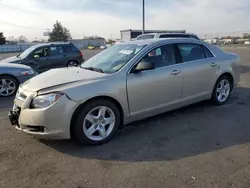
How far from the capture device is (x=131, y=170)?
2885 millimetres

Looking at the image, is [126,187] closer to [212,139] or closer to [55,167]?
[55,167]

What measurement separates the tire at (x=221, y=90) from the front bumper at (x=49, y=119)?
10.9 ft

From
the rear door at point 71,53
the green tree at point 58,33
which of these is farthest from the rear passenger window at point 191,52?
the green tree at point 58,33

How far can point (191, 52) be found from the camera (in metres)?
4.75

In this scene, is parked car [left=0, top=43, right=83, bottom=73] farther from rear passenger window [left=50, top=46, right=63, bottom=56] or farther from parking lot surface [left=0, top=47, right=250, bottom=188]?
parking lot surface [left=0, top=47, right=250, bottom=188]

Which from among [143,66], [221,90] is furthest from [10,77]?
[221,90]

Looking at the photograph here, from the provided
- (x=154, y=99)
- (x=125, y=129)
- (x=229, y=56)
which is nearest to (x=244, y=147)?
(x=154, y=99)

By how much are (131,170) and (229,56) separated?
386 centimetres

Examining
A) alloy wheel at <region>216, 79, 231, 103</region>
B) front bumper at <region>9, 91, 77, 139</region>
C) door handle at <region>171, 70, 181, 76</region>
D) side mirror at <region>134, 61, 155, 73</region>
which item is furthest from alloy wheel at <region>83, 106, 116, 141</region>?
alloy wheel at <region>216, 79, 231, 103</region>

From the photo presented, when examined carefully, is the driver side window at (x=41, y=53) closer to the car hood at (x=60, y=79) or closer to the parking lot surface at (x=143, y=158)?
the parking lot surface at (x=143, y=158)

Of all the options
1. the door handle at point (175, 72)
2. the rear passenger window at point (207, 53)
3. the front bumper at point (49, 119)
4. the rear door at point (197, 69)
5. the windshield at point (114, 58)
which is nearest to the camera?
the front bumper at point (49, 119)

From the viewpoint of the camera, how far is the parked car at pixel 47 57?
32.4ft

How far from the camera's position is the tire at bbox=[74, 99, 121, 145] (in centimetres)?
337

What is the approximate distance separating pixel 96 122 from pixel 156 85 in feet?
4.05
